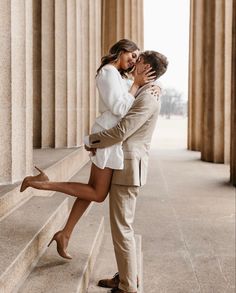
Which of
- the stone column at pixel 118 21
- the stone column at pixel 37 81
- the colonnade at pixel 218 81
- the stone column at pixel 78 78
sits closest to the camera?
the stone column at pixel 37 81

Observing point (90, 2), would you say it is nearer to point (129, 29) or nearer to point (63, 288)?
point (129, 29)

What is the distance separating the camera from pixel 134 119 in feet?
11.8

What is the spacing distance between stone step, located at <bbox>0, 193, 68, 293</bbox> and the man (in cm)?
82

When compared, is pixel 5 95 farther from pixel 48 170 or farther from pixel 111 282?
pixel 111 282

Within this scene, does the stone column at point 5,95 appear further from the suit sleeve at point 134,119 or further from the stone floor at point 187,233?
the suit sleeve at point 134,119

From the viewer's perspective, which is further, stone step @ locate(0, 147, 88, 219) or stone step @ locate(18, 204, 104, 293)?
stone step @ locate(0, 147, 88, 219)

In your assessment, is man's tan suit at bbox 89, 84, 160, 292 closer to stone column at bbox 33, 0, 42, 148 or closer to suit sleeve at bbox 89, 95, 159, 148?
suit sleeve at bbox 89, 95, 159, 148

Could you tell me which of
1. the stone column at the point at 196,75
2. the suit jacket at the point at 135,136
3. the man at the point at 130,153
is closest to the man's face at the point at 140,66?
the man at the point at 130,153

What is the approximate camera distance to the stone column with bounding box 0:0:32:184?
5621 millimetres

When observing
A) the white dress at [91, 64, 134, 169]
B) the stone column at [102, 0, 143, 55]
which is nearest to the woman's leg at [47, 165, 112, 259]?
the white dress at [91, 64, 134, 169]

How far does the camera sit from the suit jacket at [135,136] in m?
3.61

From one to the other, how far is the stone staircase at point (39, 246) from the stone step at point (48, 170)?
1 cm

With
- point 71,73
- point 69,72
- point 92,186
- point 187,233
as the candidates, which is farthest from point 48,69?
point 92,186

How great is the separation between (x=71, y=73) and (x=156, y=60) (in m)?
8.14
